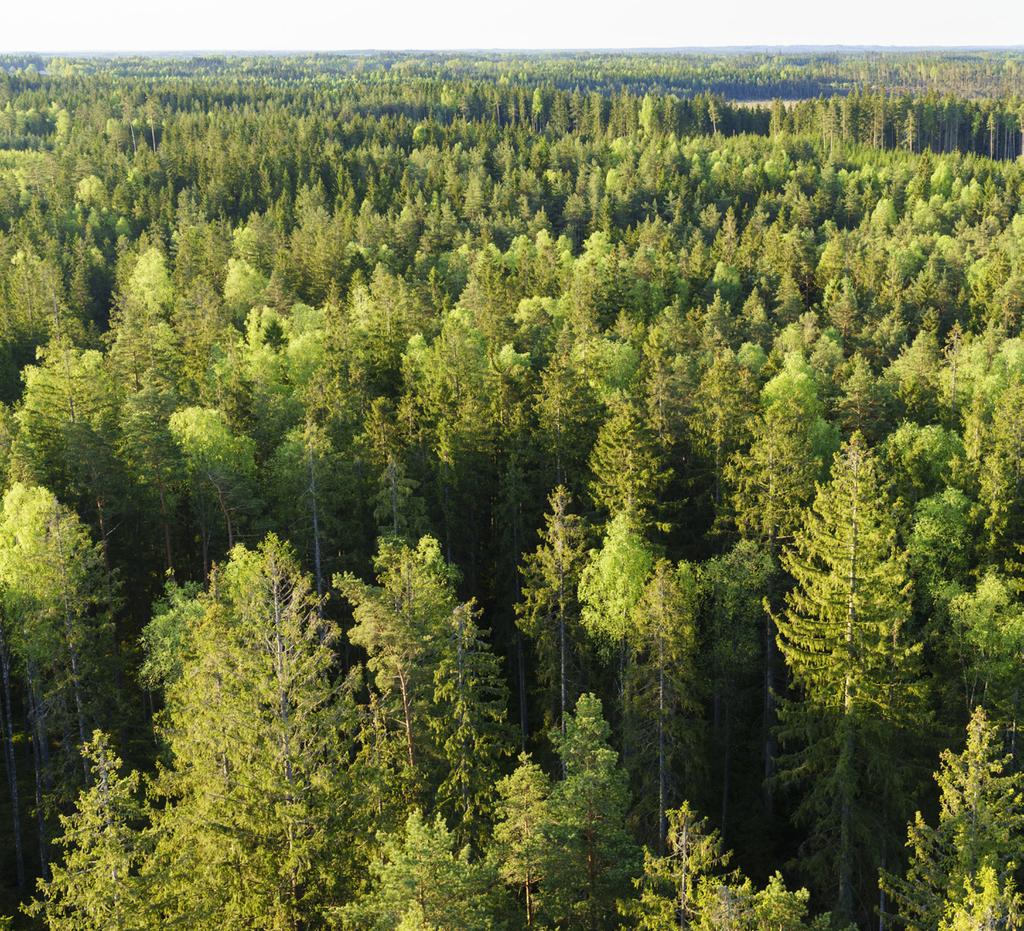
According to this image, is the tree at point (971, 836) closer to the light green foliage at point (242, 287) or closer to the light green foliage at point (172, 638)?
the light green foliage at point (172, 638)

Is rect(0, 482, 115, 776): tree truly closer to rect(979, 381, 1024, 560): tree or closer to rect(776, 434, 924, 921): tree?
rect(776, 434, 924, 921): tree

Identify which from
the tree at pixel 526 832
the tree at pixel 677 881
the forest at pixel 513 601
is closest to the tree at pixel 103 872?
the forest at pixel 513 601

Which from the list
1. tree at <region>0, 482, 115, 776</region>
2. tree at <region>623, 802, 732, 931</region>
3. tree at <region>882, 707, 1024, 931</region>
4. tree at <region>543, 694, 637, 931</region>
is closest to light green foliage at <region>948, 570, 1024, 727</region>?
tree at <region>882, 707, 1024, 931</region>

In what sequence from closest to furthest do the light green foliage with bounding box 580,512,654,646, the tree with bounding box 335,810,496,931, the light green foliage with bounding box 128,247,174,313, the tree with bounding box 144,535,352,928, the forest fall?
the tree with bounding box 335,810,496,931 < the tree with bounding box 144,535,352,928 < the forest < the light green foliage with bounding box 580,512,654,646 < the light green foliage with bounding box 128,247,174,313

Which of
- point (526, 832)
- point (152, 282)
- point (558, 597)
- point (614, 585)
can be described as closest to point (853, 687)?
point (614, 585)

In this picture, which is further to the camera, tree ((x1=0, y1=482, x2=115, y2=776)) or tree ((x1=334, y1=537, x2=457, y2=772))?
tree ((x1=0, y1=482, x2=115, y2=776))

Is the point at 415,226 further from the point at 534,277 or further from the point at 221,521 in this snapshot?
the point at 221,521
